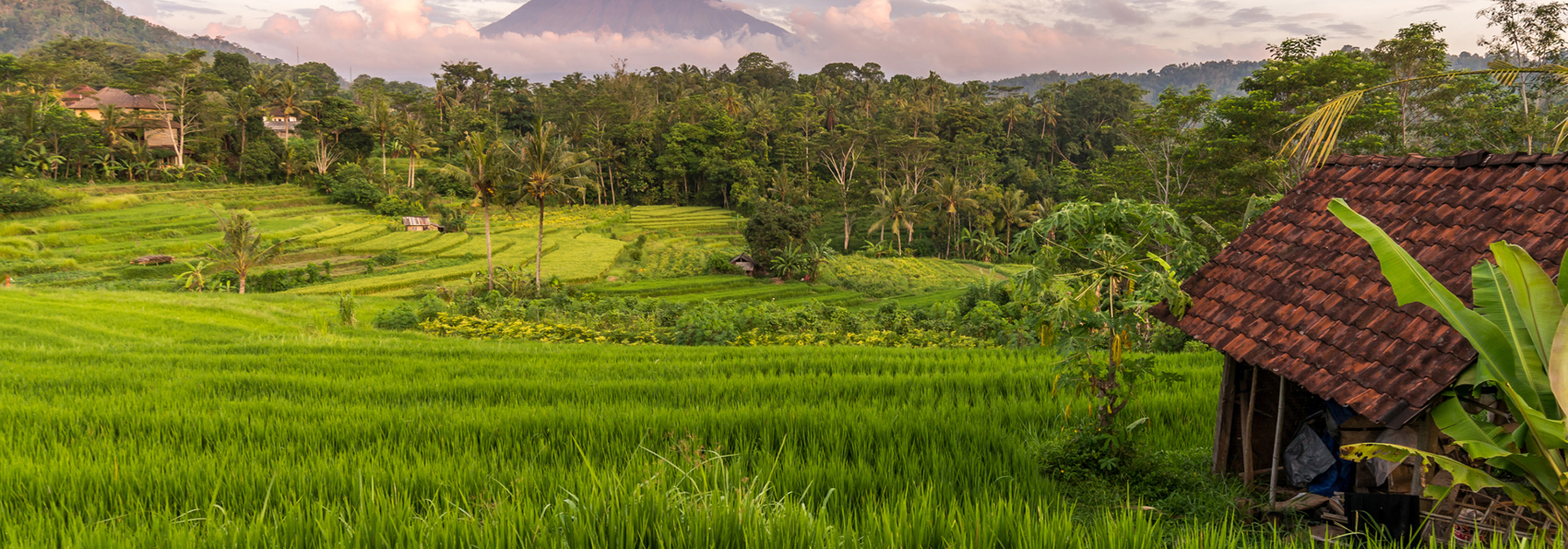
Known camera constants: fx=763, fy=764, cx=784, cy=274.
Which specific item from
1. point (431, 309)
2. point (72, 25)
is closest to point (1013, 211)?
point (431, 309)

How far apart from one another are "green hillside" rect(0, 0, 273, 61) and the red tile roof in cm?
17797

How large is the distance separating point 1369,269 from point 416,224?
151ft

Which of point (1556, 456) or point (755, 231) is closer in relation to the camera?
point (1556, 456)

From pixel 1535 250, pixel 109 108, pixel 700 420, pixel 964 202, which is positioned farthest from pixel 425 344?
pixel 109 108

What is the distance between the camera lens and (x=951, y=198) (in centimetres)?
4969

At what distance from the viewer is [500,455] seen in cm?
426

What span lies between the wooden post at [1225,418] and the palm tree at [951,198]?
44987 mm

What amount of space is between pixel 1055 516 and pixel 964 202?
4876cm

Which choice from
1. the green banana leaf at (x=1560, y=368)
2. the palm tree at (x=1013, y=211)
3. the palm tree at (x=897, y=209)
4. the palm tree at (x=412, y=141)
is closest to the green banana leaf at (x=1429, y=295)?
the green banana leaf at (x=1560, y=368)

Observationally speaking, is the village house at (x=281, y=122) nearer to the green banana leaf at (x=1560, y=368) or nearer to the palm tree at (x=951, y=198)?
the palm tree at (x=951, y=198)

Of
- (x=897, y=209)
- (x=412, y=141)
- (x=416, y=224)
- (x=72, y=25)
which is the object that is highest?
(x=72, y=25)

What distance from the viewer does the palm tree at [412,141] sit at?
5300 cm

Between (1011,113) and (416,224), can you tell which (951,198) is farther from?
(416,224)

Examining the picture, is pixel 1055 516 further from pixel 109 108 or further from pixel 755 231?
pixel 109 108
